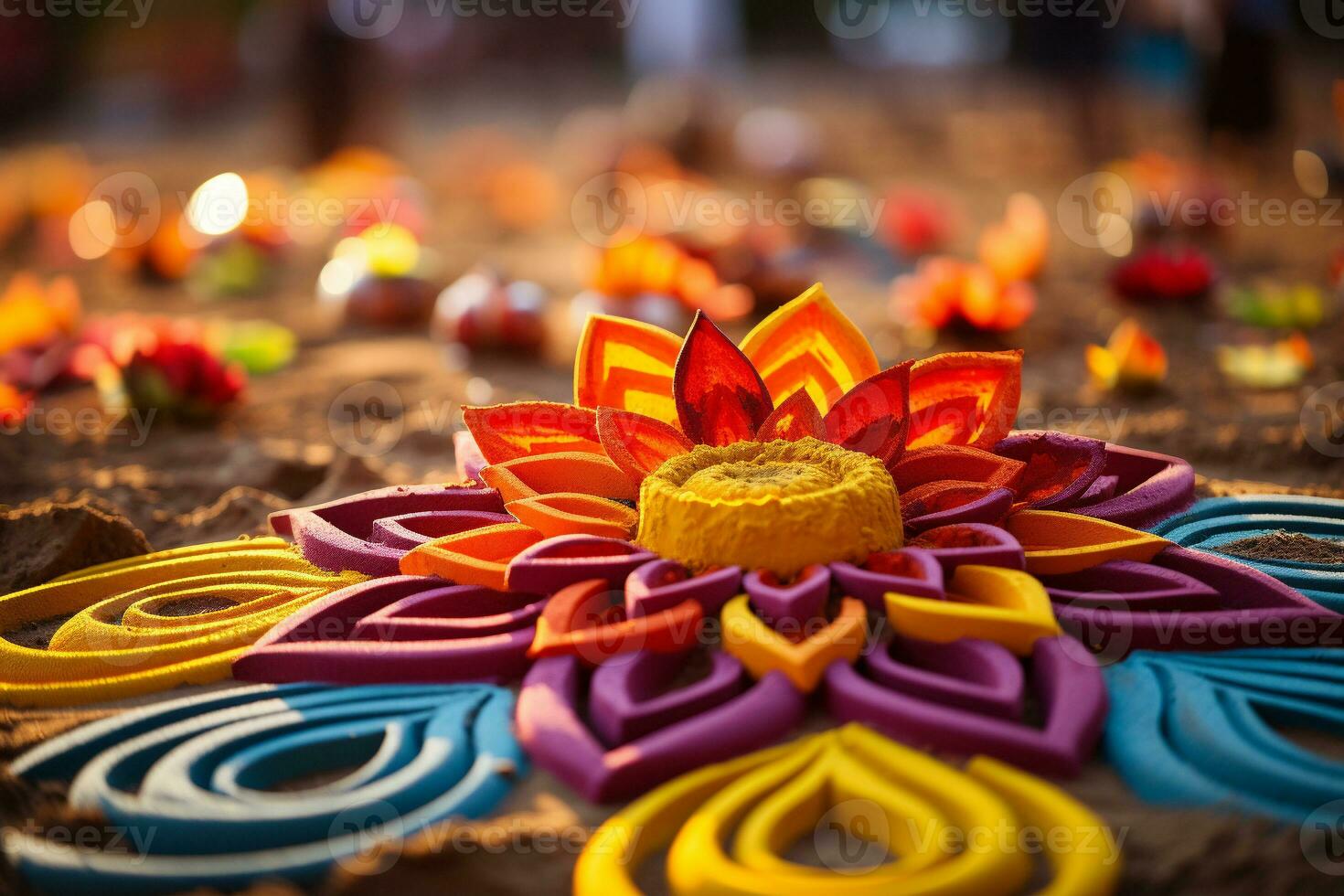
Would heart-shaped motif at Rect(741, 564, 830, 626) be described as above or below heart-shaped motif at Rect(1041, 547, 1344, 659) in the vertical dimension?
above

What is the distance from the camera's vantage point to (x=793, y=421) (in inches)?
105

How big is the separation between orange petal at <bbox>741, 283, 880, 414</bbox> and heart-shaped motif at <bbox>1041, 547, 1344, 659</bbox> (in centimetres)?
67

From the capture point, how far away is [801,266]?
20.2 feet

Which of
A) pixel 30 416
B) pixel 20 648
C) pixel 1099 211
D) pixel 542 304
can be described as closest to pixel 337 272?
pixel 542 304

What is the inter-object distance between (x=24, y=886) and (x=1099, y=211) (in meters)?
8.30

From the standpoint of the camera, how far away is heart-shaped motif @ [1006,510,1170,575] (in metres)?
2.41

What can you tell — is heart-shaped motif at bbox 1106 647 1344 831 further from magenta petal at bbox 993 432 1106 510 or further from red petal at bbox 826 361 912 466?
red petal at bbox 826 361 912 466

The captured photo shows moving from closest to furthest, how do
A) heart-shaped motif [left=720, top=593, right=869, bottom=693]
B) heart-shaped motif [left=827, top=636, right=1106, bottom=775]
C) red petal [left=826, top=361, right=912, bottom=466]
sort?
heart-shaped motif [left=827, top=636, right=1106, bottom=775] → heart-shaped motif [left=720, top=593, right=869, bottom=693] → red petal [left=826, top=361, right=912, bottom=466]

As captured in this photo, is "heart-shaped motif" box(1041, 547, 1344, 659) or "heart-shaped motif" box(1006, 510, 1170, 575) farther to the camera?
"heart-shaped motif" box(1006, 510, 1170, 575)

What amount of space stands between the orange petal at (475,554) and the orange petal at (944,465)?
80 centimetres

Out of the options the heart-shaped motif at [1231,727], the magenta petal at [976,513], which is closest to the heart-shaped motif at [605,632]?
the magenta petal at [976,513]

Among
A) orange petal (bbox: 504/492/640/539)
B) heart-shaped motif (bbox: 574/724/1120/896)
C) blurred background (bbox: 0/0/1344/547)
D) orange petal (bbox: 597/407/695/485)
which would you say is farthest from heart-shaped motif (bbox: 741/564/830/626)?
blurred background (bbox: 0/0/1344/547)

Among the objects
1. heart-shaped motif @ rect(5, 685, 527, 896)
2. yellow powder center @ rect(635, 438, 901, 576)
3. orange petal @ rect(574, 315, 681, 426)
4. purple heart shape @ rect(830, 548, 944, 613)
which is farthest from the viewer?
orange petal @ rect(574, 315, 681, 426)

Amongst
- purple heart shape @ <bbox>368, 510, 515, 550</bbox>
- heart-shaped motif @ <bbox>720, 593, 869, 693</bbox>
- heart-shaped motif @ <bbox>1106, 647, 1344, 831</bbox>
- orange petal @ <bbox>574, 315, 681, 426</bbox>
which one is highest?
orange petal @ <bbox>574, 315, 681, 426</bbox>
